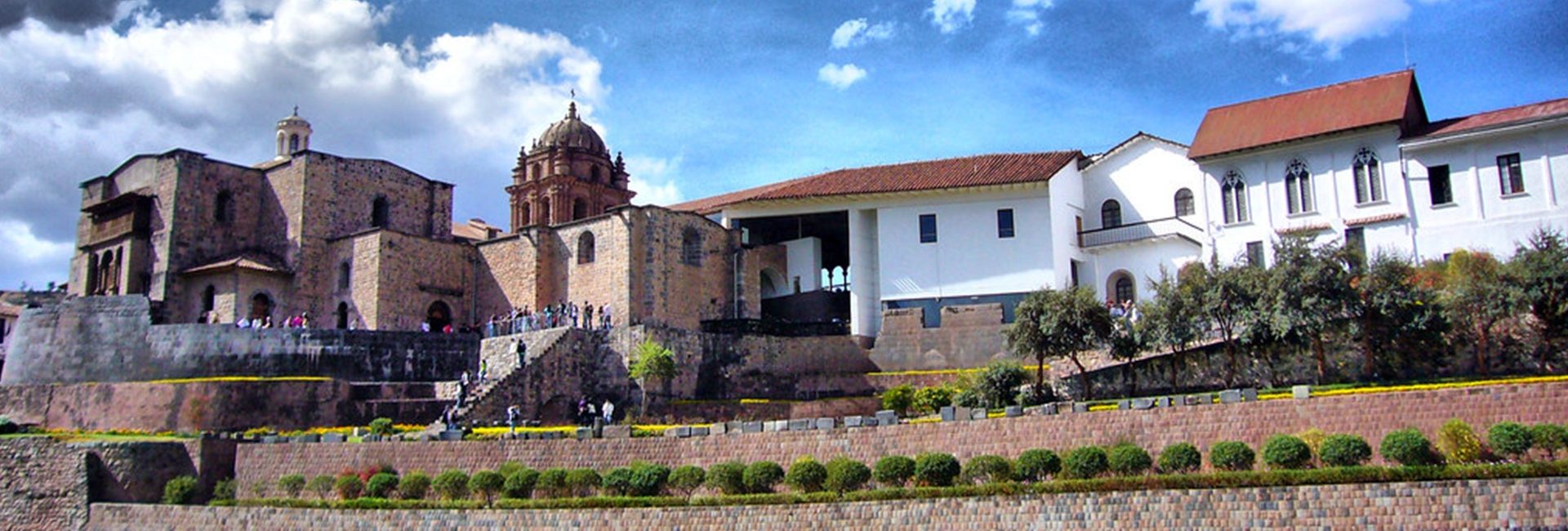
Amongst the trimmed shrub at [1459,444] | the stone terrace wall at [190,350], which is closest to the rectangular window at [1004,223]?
the stone terrace wall at [190,350]

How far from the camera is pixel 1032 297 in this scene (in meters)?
31.2

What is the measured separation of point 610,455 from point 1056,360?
13068 mm

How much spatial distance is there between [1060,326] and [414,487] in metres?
15.1

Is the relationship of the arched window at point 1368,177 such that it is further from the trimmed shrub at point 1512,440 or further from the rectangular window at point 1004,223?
the trimmed shrub at point 1512,440

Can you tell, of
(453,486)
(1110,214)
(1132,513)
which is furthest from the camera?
(1110,214)

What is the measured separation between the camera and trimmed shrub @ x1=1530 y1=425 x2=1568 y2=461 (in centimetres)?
1897

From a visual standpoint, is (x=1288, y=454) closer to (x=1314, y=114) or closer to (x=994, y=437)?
(x=994, y=437)

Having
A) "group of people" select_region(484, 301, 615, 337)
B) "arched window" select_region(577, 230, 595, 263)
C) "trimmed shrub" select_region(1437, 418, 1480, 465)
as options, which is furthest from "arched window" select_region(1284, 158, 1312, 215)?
"arched window" select_region(577, 230, 595, 263)

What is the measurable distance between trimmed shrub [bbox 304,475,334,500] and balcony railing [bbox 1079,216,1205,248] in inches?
1008

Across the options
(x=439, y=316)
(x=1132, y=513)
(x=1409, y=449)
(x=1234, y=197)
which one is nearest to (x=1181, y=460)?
(x=1132, y=513)

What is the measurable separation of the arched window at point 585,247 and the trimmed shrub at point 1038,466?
989 inches

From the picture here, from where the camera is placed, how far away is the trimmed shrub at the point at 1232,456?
20.6m

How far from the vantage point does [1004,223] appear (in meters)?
42.2

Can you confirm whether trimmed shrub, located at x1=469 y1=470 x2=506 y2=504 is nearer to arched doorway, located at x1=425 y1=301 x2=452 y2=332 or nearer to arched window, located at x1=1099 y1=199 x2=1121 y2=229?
arched doorway, located at x1=425 y1=301 x2=452 y2=332
